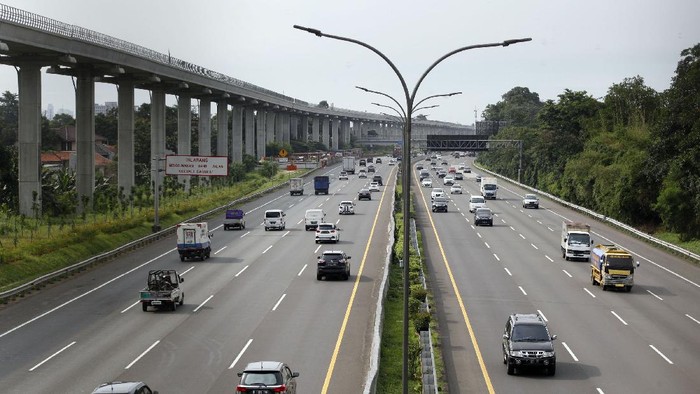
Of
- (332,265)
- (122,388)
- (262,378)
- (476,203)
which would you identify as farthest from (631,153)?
(122,388)

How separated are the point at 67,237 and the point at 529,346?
3956 cm

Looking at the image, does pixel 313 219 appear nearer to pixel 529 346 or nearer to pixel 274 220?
pixel 274 220

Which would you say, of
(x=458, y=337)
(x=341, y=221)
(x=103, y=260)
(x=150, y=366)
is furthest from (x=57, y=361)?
(x=341, y=221)

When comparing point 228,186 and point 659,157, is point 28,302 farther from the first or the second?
point 228,186

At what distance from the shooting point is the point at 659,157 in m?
84.5

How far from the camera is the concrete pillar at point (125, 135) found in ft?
313

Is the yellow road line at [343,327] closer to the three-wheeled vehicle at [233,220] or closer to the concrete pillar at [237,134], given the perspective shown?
the three-wheeled vehicle at [233,220]

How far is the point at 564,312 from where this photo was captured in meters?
44.8

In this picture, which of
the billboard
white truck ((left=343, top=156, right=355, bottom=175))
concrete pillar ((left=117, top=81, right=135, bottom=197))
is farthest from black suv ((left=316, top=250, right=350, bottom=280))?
white truck ((left=343, top=156, right=355, bottom=175))

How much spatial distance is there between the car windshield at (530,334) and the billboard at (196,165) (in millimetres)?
59234

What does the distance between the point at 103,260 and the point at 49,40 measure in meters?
18.0

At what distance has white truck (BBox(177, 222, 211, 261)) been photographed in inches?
2457

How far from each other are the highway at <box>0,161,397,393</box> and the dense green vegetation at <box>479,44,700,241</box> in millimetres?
25623

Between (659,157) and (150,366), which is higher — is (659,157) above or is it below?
above
